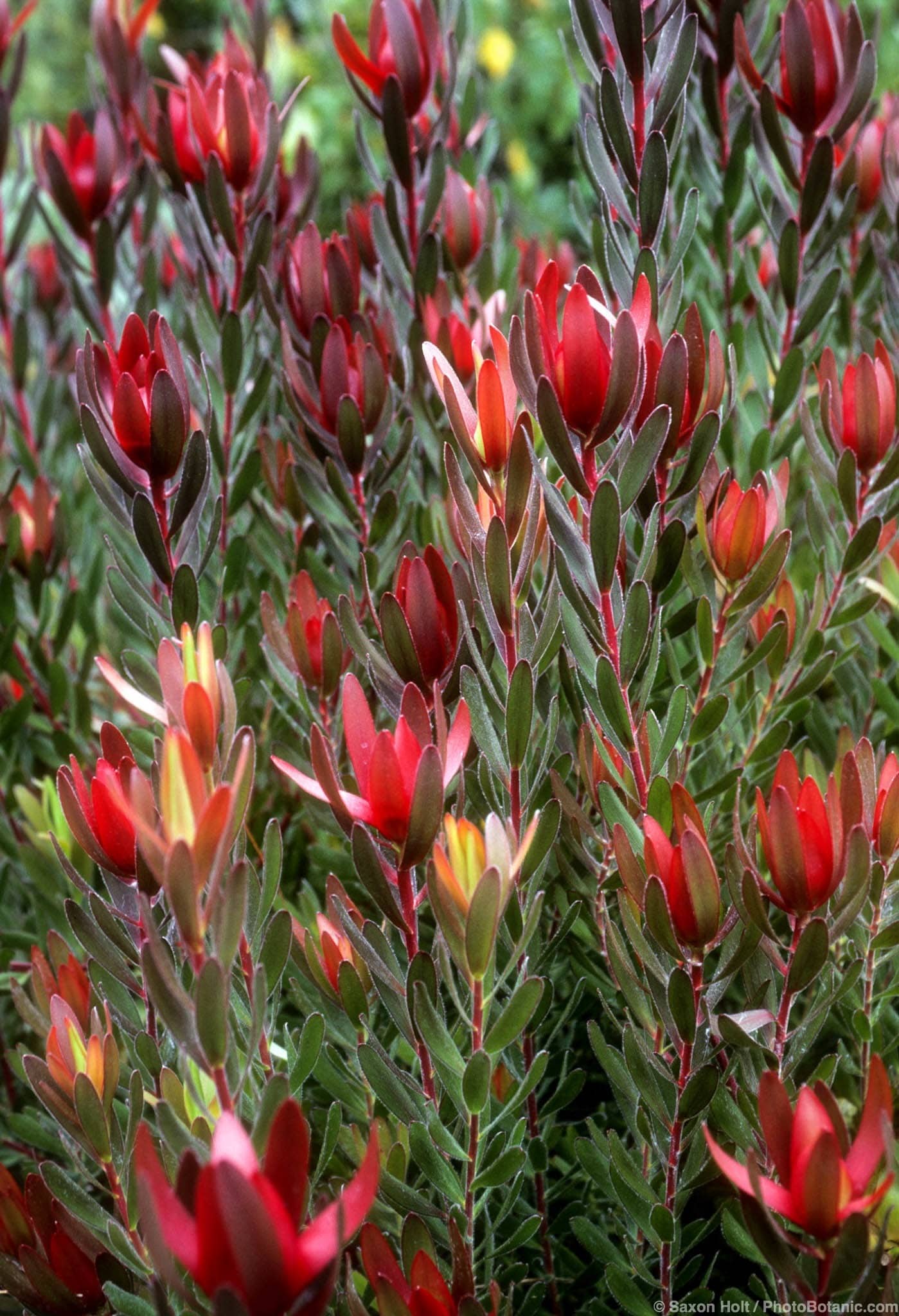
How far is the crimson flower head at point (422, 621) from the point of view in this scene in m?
0.82

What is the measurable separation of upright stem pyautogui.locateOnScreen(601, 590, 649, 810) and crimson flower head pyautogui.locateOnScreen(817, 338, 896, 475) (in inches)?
13.2

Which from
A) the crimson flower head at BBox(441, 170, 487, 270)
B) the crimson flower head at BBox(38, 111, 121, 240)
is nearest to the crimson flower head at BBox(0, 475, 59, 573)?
the crimson flower head at BBox(38, 111, 121, 240)

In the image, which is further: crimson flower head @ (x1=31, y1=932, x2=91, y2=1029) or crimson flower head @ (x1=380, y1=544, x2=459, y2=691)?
crimson flower head @ (x1=31, y1=932, x2=91, y2=1029)

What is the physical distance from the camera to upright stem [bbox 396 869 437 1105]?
0.78 metres

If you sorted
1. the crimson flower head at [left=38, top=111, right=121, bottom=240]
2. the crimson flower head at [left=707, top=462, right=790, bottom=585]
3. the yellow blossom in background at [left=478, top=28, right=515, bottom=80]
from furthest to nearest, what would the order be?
the yellow blossom in background at [left=478, top=28, right=515, bottom=80], the crimson flower head at [left=38, top=111, right=121, bottom=240], the crimson flower head at [left=707, top=462, right=790, bottom=585]

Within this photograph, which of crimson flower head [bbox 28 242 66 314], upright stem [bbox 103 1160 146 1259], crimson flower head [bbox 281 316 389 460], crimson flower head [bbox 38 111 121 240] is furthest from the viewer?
crimson flower head [bbox 28 242 66 314]

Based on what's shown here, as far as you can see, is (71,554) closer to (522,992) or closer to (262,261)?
(262,261)

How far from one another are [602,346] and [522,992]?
0.44 metres

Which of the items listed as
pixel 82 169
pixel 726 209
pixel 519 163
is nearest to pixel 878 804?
pixel 726 209

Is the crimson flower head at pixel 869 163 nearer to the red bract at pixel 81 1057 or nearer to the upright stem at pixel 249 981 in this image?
the upright stem at pixel 249 981

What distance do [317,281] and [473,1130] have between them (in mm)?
842

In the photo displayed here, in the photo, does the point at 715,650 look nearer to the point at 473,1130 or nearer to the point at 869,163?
the point at 473,1130

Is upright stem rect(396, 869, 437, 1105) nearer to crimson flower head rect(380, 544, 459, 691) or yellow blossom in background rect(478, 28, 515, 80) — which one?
crimson flower head rect(380, 544, 459, 691)

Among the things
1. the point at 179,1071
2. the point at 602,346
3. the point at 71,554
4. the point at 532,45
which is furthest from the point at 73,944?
the point at 532,45
